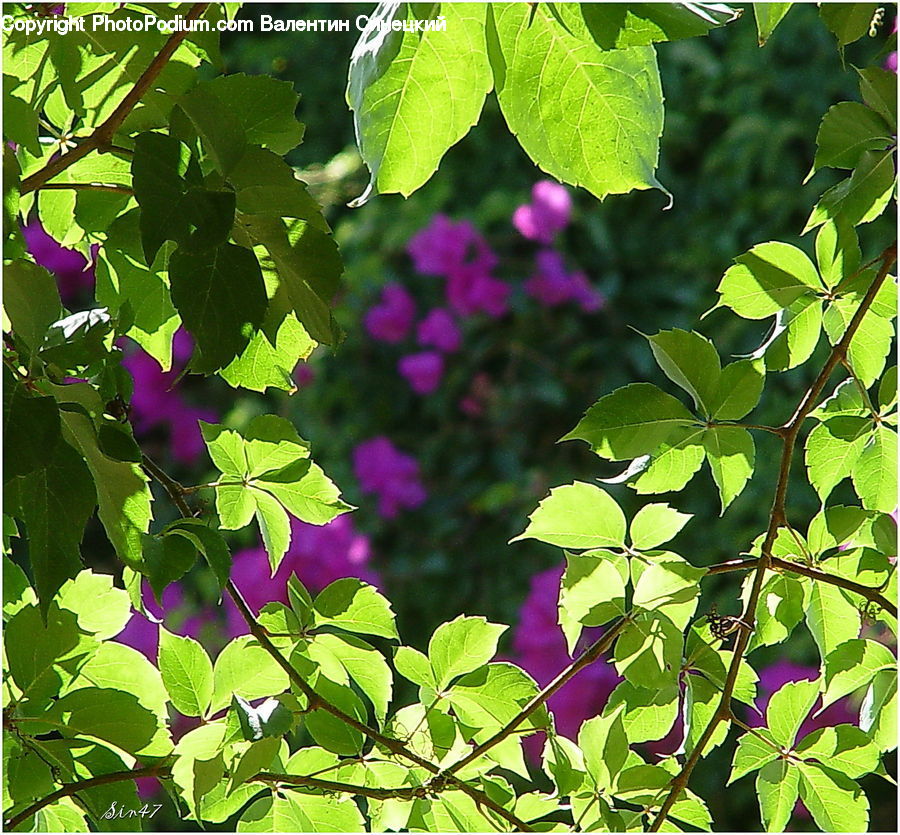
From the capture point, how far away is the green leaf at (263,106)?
570 mm

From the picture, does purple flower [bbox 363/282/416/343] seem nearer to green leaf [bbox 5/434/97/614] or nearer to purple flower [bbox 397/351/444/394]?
purple flower [bbox 397/351/444/394]

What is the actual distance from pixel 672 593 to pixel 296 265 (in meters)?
0.27

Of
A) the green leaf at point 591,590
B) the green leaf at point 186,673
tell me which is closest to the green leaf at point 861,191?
the green leaf at point 591,590

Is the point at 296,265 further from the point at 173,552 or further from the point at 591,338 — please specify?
the point at 591,338

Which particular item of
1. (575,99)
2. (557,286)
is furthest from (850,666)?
(557,286)

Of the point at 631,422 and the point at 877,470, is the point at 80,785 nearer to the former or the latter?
the point at 631,422

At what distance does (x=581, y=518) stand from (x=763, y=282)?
0.61 ft

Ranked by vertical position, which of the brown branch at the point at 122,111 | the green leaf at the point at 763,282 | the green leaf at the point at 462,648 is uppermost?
the brown branch at the point at 122,111

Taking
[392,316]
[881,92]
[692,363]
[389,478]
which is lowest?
[389,478]

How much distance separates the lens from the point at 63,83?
1.82 feet

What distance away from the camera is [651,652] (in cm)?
57

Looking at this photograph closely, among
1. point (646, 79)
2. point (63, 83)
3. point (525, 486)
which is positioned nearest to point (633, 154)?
point (646, 79)

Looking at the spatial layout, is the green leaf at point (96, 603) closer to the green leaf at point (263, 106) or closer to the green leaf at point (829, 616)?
the green leaf at point (263, 106)

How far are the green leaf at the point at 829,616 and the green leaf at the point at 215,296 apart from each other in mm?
405
